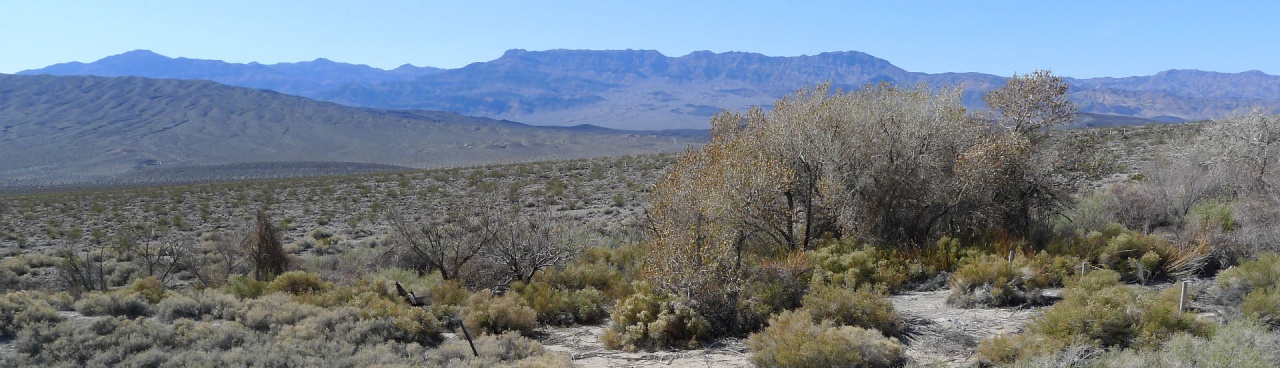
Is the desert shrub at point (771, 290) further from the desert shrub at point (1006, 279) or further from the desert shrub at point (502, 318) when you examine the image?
the desert shrub at point (502, 318)

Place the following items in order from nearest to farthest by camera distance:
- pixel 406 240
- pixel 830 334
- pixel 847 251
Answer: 1. pixel 830 334
2. pixel 847 251
3. pixel 406 240

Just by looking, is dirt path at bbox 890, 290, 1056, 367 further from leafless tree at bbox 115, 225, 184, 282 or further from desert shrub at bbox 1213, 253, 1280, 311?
leafless tree at bbox 115, 225, 184, 282

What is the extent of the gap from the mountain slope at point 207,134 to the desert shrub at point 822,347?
7047 centimetres

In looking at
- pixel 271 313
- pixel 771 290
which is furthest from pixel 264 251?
pixel 771 290

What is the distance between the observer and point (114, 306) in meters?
8.47

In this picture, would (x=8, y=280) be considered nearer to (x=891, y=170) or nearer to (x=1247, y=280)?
(x=891, y=170)

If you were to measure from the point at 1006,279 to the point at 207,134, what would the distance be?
116241mm

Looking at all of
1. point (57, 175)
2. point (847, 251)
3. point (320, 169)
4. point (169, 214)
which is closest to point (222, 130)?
point (57, 175)

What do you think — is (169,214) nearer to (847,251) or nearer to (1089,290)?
(847,251)

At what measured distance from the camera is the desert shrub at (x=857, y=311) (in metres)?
7.71

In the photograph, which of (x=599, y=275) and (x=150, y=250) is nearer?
(x=599, y=275)

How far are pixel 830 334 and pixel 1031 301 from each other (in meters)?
3.59

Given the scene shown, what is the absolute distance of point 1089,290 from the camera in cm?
799

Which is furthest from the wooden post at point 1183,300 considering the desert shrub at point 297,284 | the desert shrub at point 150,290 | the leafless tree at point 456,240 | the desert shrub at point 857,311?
the desert shrub at point 150,290
